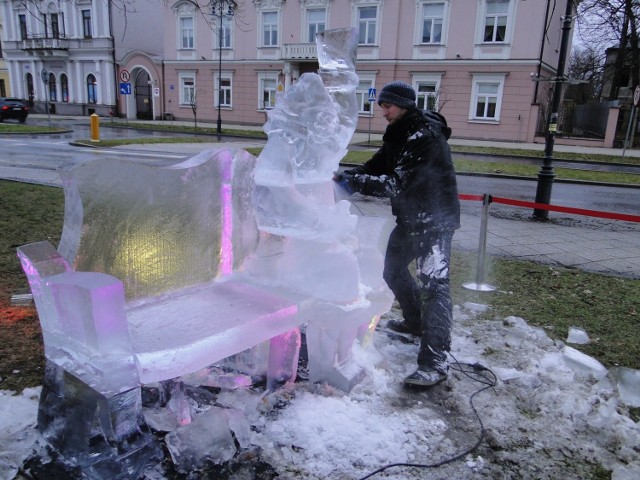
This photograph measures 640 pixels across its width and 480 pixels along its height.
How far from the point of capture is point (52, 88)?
36156 mm

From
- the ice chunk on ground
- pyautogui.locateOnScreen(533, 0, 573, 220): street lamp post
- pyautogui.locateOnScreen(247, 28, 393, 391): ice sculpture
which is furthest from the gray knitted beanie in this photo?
pyautogui.locateOnScreen(533, 0, 573, 220): street lamp post

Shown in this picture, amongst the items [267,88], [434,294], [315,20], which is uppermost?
[315,20]

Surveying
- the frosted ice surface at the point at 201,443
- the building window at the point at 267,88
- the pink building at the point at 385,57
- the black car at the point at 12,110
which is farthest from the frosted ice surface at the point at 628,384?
the black car at the point at 12,110

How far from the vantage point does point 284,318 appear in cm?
261

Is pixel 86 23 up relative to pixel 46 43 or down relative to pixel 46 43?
up

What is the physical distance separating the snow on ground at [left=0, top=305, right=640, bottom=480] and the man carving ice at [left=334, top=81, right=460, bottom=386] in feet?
0.82

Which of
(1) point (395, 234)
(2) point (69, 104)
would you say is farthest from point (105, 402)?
(2) point (69, 104)

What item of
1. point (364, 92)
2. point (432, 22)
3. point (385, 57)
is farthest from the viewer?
point (364, 92)

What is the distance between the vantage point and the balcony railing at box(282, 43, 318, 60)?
26.7 meters

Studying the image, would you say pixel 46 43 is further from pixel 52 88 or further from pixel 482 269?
pixel 482 269

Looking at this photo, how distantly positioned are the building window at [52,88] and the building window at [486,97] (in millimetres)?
28113

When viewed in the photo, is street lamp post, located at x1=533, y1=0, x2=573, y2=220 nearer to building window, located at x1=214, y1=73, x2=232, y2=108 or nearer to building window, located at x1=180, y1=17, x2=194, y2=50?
building window, located at x1=214, y1=73, x2=232, y2=108

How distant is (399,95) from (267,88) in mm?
27292

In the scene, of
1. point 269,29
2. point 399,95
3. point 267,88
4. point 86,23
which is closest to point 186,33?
point 269,29
